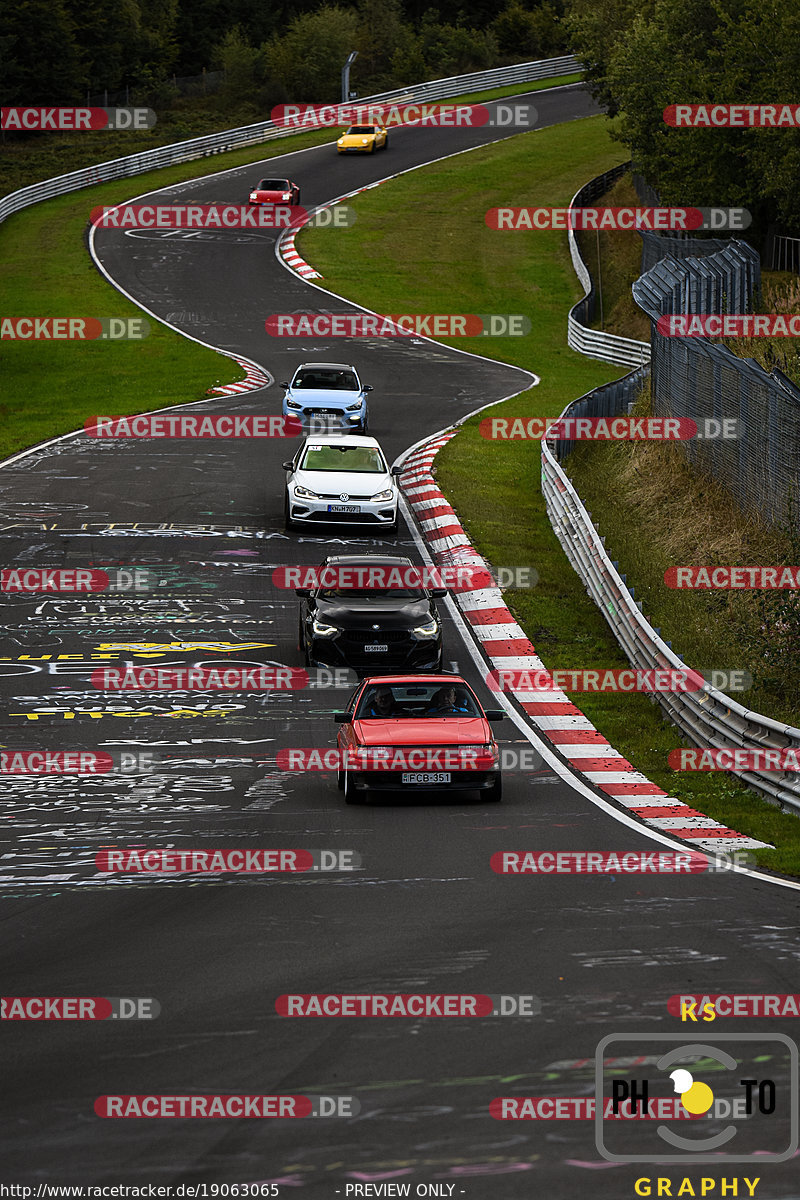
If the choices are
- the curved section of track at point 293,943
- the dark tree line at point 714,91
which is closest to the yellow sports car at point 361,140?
the dark tree line at point 714,91

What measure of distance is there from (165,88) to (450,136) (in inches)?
756

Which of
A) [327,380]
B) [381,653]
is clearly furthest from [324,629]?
[327,380]

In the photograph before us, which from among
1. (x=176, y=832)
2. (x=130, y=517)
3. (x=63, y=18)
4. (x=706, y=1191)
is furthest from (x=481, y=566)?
(x=63, y=18)

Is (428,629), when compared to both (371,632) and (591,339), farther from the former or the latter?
(591,339)

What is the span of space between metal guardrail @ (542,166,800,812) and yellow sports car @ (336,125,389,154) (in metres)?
45.4

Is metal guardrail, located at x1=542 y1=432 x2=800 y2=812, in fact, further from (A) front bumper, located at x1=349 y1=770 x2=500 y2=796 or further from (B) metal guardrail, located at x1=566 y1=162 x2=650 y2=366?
(B) metal guardrail, located at x1=566 y1=162 x2=650 y2=366

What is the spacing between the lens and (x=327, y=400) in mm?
34125

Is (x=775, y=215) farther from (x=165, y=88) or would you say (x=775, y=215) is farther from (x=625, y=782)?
(x=165, y=88)

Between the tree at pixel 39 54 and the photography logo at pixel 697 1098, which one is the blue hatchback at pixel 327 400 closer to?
the photography logo at pixel 697 1098

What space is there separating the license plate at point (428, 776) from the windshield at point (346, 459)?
1408 centimetres

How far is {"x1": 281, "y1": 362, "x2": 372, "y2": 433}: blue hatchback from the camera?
34031 millimetres

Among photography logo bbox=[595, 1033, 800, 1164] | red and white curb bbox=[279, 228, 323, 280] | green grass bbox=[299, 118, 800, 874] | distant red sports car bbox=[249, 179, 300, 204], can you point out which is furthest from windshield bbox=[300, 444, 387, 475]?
distant red sports car bbox=[249, 179, 300, 204]

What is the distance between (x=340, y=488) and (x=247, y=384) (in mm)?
15100

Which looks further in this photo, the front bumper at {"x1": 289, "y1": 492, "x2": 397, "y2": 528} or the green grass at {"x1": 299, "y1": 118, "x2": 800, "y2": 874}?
the front bumper at {"x1": 289, "y1": 492, "x2": 397, "y2": 528}
